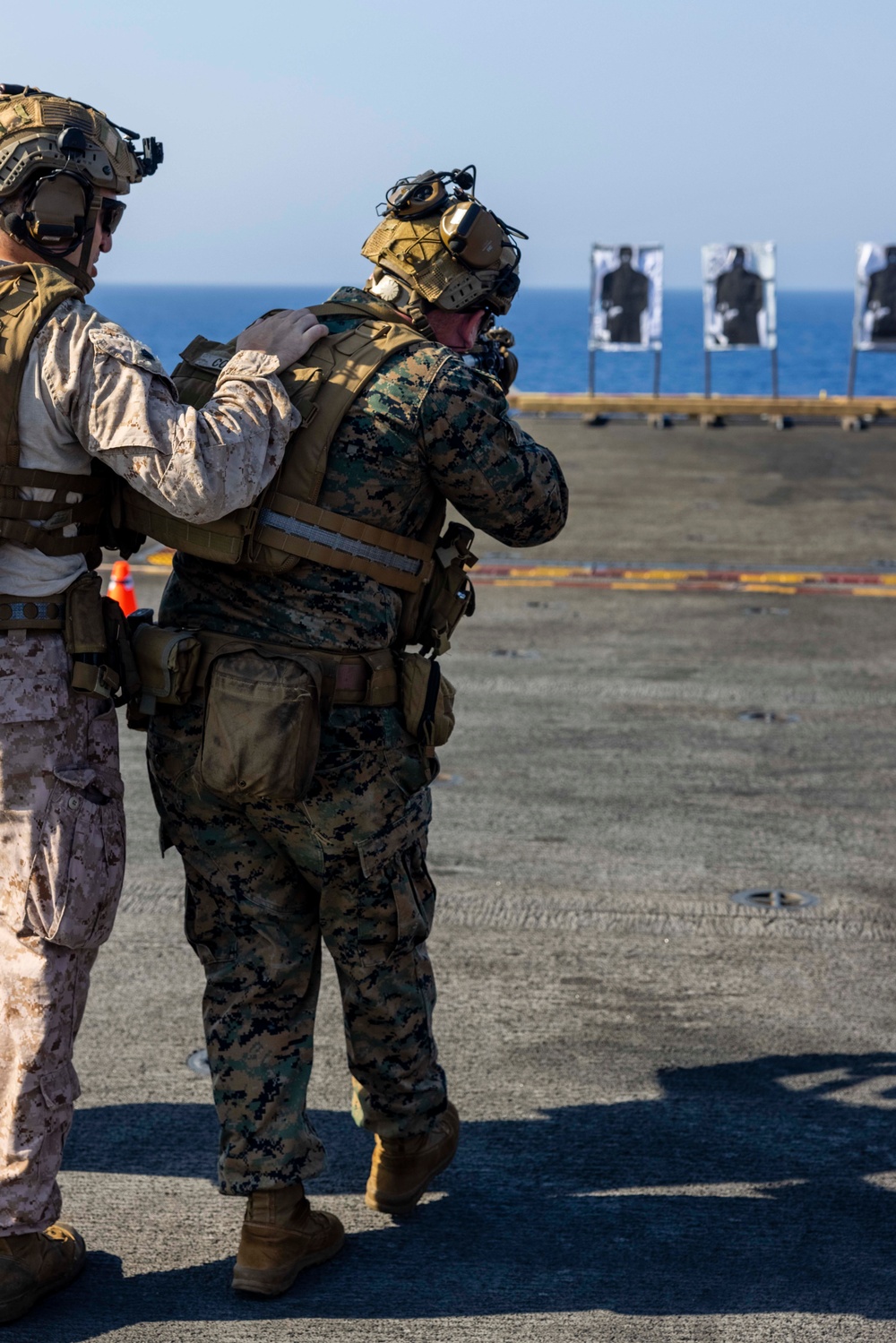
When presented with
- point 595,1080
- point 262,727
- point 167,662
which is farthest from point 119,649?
point 595,1080

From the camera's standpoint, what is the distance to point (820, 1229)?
3613 mm

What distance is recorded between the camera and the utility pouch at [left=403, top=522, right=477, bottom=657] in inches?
142

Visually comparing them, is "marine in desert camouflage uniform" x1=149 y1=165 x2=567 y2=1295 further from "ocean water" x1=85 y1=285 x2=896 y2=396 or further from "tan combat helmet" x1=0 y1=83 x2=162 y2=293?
"ocean water" x1=85 y1=285 x2=896 y2=396

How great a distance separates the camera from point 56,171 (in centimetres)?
318

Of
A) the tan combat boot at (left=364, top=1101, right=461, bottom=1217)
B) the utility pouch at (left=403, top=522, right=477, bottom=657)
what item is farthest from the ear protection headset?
the tan combat boot at (left=364, top=1101, right=461, bottom=1217)

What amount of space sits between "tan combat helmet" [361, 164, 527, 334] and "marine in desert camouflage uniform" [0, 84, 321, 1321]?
286mm

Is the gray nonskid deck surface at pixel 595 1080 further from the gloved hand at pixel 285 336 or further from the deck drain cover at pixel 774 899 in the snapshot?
the gloved hand at pixel 285 336

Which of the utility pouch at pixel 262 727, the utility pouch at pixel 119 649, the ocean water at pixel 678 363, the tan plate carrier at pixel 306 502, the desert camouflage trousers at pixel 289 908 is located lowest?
the desert camouflage trousers at pixel 289 908

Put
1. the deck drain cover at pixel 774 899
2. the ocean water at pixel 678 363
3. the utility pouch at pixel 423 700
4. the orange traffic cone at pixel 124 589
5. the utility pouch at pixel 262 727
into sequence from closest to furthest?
the utility pouch at pixel 262 727, the utility pouch at pixel 423 700, the deck drain cover at pixel 774 899, the orange traffic cone at pixel 124 589, the ocean water at pixel 678 363

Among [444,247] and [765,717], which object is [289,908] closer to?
[444,247]

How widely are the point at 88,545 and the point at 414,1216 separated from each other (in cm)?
172

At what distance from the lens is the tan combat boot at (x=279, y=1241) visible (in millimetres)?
3361

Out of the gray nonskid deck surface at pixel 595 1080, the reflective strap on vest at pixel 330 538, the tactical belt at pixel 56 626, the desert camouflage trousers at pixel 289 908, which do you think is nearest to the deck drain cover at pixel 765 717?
the gray nonskid deck surface at pixel 595 1080

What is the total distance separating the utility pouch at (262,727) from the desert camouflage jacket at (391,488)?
128mm
